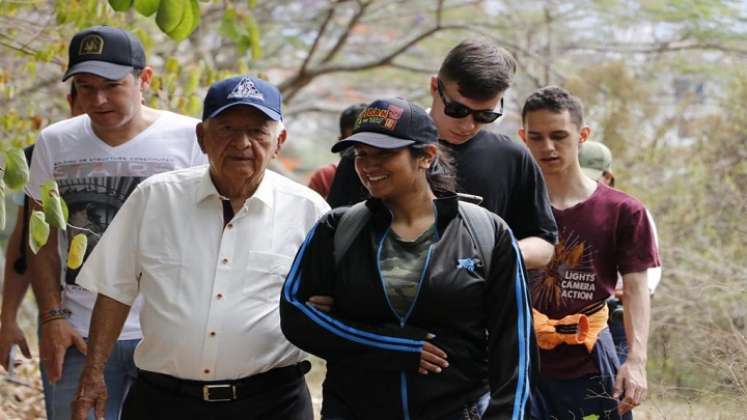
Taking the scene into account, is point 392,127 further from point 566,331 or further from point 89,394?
point 566,331

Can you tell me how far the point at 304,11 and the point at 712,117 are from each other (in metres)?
6.35

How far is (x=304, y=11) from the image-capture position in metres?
17.5

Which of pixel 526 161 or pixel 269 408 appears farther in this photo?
pixel 526 161

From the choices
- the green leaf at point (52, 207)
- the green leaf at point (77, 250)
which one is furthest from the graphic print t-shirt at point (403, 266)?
the green leaf at point (77, 250)

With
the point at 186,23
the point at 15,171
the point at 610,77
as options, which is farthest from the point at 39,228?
the point at 610,77

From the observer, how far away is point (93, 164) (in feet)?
18.6

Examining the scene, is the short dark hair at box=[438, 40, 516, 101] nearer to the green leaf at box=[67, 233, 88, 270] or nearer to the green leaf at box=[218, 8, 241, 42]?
the green leaf at box=[67, 233, 88, 270]

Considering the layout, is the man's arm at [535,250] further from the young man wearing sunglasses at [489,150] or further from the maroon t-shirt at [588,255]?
the maroon t-shirt at [588,255]

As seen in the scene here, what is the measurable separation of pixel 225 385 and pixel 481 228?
113cm

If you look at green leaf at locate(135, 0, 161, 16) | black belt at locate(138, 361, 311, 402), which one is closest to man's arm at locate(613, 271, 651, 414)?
black belt at locate(138, 361, 311, 402)

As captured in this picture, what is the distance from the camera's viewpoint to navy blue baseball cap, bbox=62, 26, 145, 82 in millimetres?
5621

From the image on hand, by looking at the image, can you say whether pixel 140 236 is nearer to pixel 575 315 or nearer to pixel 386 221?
pixel 386 221

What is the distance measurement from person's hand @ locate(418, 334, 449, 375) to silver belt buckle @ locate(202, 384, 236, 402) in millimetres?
816

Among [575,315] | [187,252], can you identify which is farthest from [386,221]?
[575,315]
